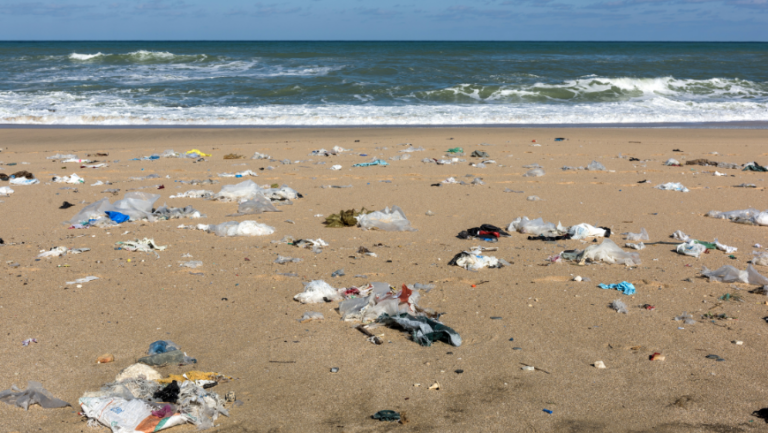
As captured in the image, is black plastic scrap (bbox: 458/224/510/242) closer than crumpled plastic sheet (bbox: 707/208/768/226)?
Yes

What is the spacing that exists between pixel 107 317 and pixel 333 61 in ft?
99.0

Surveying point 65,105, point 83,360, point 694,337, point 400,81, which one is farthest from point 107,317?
point 400,81

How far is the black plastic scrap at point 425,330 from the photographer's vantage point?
3.37 metres

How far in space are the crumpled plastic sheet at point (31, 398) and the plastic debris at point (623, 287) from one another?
140 inches

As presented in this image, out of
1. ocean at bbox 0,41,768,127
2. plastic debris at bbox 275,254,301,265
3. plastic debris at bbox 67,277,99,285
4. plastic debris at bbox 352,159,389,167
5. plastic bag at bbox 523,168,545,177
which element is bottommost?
plastic debris at bbox 67,277,99,285

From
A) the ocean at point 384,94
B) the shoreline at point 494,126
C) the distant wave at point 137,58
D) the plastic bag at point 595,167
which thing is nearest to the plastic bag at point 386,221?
the plastic bag at point 595,167

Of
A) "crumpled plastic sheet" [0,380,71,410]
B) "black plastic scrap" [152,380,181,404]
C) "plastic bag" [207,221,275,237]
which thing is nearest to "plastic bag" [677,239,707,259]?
"plastic bag" [207,221,275,237]

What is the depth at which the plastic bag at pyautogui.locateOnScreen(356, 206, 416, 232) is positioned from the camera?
5.70m

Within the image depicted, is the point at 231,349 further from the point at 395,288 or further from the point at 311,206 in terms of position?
the point at 311,206

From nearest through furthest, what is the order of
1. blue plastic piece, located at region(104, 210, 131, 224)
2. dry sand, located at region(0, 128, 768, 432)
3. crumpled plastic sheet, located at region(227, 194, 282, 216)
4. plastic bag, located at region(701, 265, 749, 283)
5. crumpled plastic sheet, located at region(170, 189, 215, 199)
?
dry sand, located at region(0, 128, 768, 432) → plastic bag, located at region(701, 265, 749, 283) → blue plastic piece, located at region(104, 210, 131, 224) → crumpled plastic sheet, located at region(227, 194, 282, 216) → crumpled plastic sheet, located at region(170, 189, 215, 199)

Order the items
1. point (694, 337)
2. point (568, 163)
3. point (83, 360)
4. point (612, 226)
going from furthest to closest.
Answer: point (568, 163), point (612, 226), point (694, 337), point (83, 360)

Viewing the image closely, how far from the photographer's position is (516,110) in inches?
661

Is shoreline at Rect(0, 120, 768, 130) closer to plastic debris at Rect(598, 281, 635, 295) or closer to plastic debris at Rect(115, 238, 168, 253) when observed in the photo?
plastic debris at Rect(115, 238, 168, 253)

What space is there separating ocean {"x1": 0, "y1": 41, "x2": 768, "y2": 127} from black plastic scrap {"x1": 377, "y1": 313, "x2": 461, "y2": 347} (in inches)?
456
